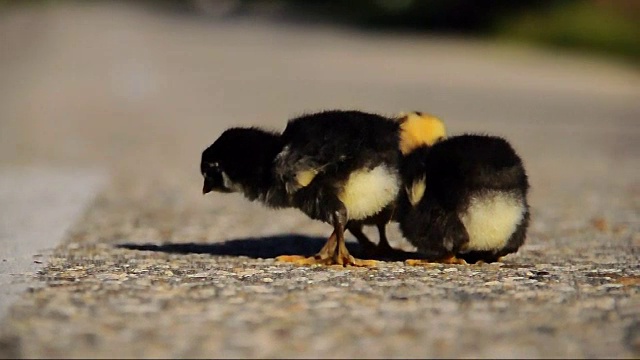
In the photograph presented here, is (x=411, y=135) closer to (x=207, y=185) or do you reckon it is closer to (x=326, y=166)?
(x=326, y=166)

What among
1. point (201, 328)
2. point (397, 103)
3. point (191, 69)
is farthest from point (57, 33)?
point (201, 328)

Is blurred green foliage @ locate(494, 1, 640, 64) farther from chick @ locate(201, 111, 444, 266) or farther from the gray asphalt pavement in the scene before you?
chick @ locate(201, 111, 444, 266)

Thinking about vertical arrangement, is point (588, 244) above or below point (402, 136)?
below

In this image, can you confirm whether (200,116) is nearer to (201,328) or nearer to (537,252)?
(537,252)

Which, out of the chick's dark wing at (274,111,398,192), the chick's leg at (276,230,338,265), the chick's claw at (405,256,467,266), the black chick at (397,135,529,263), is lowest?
the chick's claw at (405,256,467,266)

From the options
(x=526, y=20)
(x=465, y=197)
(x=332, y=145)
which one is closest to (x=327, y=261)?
(x=332, y=145)

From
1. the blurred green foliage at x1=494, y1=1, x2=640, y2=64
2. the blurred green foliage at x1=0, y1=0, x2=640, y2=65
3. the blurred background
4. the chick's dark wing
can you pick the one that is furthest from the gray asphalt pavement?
the blurred green foliage at x1=0, y1=0, x2=640, y2=65

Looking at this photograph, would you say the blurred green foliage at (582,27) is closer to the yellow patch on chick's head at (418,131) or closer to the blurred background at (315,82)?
→ the blurred background at (315,82)
